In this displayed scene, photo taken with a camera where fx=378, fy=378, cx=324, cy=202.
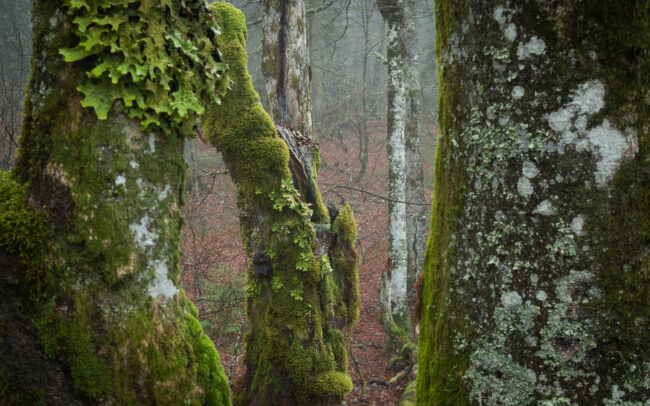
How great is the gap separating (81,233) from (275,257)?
3.00 metres

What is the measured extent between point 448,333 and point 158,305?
145 centimetres

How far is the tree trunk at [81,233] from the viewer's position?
1.69 meters

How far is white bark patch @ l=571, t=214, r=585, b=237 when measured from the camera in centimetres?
152

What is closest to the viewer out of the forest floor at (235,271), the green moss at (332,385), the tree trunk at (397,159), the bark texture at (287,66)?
the green moss at (332,385)

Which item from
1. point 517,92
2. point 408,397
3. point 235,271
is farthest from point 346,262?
point 235,271

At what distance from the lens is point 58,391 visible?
1.71m

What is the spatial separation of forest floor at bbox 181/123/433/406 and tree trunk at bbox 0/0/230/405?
413 cm

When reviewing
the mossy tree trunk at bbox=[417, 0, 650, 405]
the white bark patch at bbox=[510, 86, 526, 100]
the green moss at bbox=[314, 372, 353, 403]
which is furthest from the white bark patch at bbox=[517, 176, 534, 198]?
the green moss at bbox=[314, 372, 353, 403]

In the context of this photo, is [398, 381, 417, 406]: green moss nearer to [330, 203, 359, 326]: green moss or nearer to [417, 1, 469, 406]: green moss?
[330, 203, 359, 326]: green moss

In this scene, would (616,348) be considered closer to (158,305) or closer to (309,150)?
(158,305)

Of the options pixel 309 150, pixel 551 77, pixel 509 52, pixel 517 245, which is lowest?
pixel 517 245

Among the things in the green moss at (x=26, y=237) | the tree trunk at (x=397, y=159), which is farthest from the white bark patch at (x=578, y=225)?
the tree trunk at (x=397, y=159)

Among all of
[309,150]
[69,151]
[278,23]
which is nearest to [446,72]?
[69,151]

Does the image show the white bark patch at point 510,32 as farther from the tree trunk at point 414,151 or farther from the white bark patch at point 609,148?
the tree trunk at point 414,151
